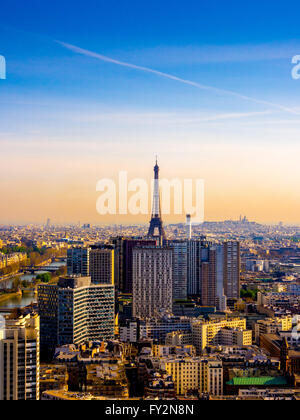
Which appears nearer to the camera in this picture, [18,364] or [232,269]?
[18,364]

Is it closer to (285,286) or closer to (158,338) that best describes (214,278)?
(285,286)

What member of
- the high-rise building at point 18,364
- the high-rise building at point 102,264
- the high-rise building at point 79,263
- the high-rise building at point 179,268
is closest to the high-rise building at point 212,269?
the high-rise building at point 179,268

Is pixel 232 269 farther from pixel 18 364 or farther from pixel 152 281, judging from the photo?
pixel 18 364

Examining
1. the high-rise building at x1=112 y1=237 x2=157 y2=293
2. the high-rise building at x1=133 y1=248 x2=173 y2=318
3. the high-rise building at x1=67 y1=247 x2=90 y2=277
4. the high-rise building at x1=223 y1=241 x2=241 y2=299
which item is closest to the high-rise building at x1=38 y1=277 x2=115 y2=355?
the high-rise building at x1=133 y1=248 x2=173 y2=318

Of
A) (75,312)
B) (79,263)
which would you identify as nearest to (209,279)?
(79,263)

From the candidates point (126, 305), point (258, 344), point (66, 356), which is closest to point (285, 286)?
point (126, 305)

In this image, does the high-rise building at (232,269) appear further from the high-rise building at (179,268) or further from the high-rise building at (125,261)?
the high-rise building at (125,261)

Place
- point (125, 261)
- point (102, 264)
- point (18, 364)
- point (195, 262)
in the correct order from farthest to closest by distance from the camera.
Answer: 1. point (195, 262)
2. point (125, 261)
3. point (102, 264)
4. point (18, 364)
